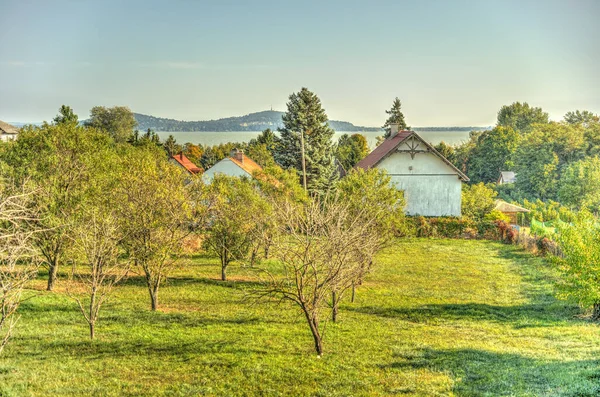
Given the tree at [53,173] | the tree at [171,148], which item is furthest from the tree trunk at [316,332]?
the tree at [171,148]

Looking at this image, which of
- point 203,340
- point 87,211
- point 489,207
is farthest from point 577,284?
point 489,207

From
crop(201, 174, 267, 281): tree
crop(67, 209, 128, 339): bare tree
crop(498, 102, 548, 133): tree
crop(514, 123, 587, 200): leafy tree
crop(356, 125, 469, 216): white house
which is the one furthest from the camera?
crop(498, 102, 548, 133): tree

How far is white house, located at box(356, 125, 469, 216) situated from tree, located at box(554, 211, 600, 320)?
25358 millimetres

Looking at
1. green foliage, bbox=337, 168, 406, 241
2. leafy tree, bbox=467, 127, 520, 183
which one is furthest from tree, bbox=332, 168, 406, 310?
leafy tree, bbox=467, 127, 520, 183

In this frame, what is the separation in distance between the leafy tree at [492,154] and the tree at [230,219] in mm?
61458

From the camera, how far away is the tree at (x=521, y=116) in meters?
101

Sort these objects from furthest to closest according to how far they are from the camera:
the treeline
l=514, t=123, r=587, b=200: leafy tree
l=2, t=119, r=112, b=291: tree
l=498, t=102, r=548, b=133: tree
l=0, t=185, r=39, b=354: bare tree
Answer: l=498, t=102, r=548, b=133: tree
l=514, t=123, r=587, b=200: leafy tree
the treeline
l=2, t=119, r=112, b=291: tree
l=0, t=185, r=39, b=354: bare tree

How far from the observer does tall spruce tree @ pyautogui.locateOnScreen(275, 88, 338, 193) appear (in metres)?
43.8

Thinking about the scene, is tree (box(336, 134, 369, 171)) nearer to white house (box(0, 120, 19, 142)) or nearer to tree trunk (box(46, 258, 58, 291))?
white house (box(0, 120, 19, 142))

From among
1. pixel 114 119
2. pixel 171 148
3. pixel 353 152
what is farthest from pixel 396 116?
pixel 114 119

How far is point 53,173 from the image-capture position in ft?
63.4

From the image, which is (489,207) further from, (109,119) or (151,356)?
(109,119)

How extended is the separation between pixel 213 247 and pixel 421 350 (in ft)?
41.3

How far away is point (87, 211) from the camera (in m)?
17.3
